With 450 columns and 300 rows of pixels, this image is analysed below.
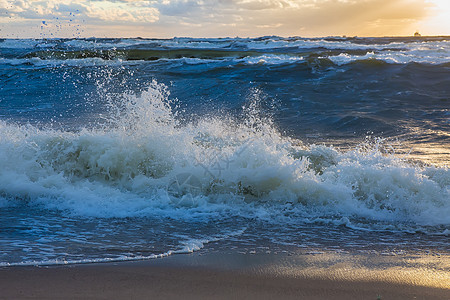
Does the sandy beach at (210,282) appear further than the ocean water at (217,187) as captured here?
No

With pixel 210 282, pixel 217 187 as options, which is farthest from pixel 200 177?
pixel 210 282

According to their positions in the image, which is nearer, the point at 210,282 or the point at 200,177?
the point at 210,282

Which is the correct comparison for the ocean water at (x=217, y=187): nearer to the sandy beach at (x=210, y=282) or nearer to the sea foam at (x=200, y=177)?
the sea foam at (x=200, y=177)

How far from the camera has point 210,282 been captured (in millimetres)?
3074

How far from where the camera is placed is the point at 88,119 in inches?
461

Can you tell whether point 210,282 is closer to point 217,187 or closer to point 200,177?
point 217,187

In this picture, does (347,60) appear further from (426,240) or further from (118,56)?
(426,240)

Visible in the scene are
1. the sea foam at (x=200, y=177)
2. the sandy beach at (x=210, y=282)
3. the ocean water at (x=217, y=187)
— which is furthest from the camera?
the sea foam at (x=200, y=177)

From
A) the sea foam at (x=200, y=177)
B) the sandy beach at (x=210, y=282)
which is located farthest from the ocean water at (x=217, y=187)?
the sandy beach at (x=210, y=282)

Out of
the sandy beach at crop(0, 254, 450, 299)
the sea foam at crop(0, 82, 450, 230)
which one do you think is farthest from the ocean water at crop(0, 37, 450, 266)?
the sandy beach at crop(0, 254, 450, 299)

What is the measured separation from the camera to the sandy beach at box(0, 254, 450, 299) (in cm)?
285

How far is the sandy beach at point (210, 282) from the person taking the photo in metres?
2.85

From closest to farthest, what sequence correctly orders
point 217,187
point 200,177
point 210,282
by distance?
point 210,282 → point 217,187 → point 200,177

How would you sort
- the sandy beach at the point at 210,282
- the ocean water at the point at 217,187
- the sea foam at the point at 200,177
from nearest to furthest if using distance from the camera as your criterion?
the sandy beach at the point at 210,282, the ocean water at the point at 217,187, the sea foam at the point at 200,177
